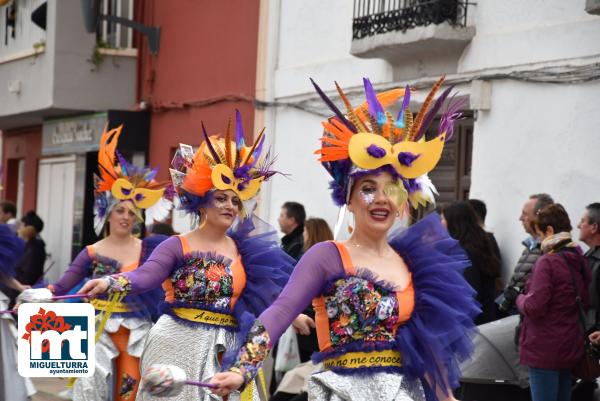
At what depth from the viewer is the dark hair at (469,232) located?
9.98 m

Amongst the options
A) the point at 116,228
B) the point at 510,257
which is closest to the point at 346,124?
the point at 116,228

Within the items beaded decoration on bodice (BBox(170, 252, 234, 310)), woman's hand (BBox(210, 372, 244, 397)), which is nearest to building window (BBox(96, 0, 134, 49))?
beaded decoration on bodice (BBox(170, 252, 234, 310))

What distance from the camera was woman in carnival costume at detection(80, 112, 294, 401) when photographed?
305 inches

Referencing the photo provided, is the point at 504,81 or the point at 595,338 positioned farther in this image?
the point at 504,81

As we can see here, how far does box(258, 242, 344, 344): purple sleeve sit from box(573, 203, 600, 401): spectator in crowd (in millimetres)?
3475

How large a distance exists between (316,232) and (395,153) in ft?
17.9

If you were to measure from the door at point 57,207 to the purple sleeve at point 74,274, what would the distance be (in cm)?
1243

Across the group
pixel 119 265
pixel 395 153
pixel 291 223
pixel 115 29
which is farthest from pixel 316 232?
pixel 115 29

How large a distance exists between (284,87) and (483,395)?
790cm

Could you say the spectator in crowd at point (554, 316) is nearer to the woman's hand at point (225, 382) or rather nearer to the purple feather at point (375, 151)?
the purple feather at point (375, 151)

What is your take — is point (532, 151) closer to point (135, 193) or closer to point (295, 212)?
point (295, 212)

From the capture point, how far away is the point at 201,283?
785 centimetres

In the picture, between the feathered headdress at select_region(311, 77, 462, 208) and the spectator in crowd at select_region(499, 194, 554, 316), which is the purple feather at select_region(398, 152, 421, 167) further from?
the spectator in crowd at select_region(499, 194, 554, 316)
